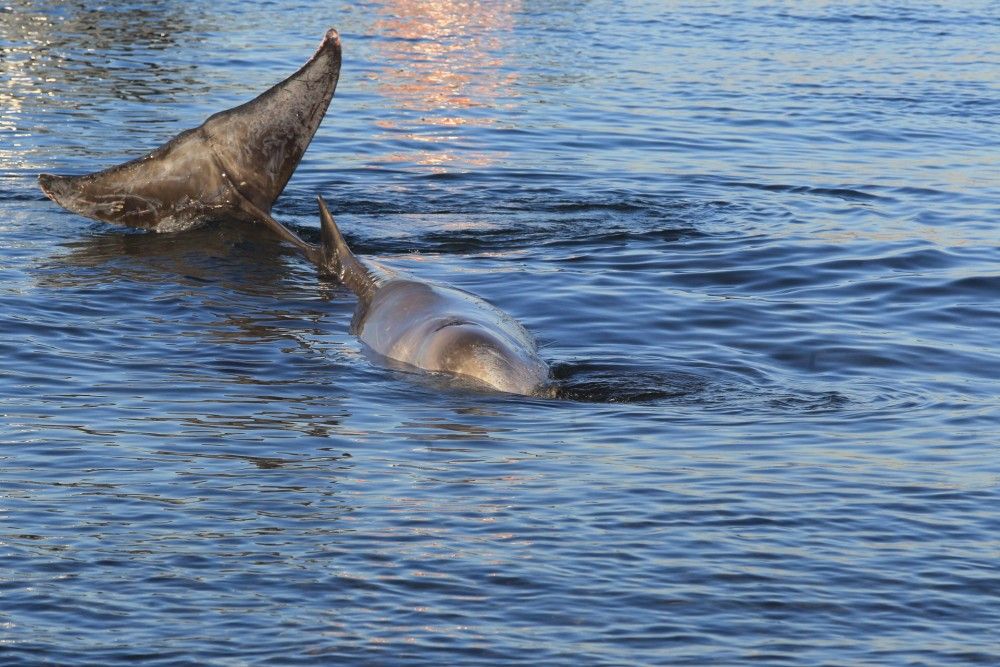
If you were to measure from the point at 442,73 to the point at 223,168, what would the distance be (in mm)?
14220

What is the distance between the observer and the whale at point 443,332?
33.4 ft

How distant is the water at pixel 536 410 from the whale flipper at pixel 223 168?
0.37 meters

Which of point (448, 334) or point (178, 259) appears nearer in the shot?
point (448, 334)

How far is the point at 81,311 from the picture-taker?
1206cm

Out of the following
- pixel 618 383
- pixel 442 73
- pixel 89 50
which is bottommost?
pixel 618 383

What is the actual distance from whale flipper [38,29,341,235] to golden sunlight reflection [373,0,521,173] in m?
4.99

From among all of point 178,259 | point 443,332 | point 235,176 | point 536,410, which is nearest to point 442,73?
point 235,176

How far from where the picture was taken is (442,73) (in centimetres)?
2780

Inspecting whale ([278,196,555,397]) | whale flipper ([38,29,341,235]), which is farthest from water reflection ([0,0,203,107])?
whale ([278,196,555,397])

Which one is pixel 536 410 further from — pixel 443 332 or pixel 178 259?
pixel 178 259

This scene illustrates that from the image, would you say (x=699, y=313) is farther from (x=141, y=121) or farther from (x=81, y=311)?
(x=141, y=121)

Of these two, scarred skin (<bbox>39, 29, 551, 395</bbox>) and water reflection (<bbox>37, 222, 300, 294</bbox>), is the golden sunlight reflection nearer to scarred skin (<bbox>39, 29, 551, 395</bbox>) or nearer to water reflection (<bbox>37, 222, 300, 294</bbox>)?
water reflection (<bbox>37, 222, 300, 294</bbox>)

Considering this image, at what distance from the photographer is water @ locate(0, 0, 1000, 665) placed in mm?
6711

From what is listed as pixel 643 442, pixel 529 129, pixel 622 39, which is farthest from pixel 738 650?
pixel 622 39
